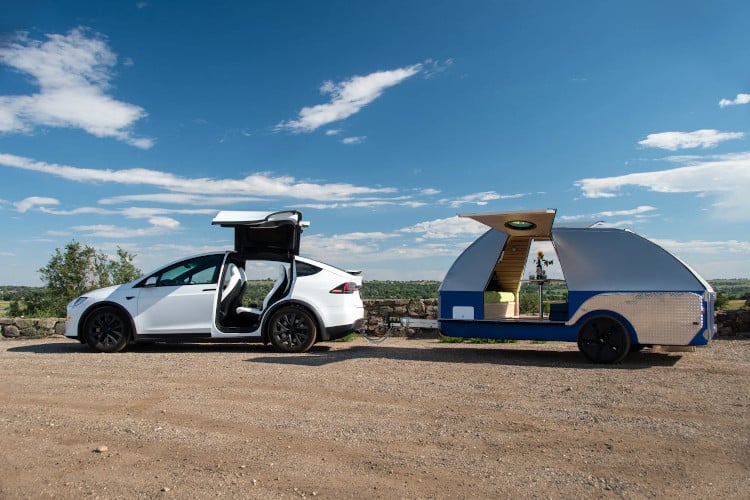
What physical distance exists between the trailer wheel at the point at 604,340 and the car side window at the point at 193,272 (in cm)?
611

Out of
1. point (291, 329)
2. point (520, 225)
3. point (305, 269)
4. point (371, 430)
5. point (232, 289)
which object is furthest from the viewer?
point (232, 289)

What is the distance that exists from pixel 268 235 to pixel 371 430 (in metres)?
6.09

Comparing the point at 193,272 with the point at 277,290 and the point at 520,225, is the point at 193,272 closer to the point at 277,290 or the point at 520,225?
the point at 277,290

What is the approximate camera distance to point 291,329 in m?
10.2

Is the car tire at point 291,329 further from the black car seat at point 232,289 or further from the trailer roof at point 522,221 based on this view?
the trailer roof at point 522,221

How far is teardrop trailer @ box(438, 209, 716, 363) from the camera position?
8.89m

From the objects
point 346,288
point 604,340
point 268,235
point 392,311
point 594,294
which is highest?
point 268,235

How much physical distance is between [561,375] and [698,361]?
9.47 ft

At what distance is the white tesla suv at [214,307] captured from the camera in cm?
1022

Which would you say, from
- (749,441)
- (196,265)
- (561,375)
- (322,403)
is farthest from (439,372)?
(196,265)

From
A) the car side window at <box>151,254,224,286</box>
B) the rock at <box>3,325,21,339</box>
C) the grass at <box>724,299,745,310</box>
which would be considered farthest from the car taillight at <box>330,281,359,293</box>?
the grass at <box>724,299,745,310</box>

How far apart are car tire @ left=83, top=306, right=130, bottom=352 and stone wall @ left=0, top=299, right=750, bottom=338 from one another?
135 inches

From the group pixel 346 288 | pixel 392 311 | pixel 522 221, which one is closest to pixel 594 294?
pixel 522 221

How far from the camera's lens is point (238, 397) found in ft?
21.5
